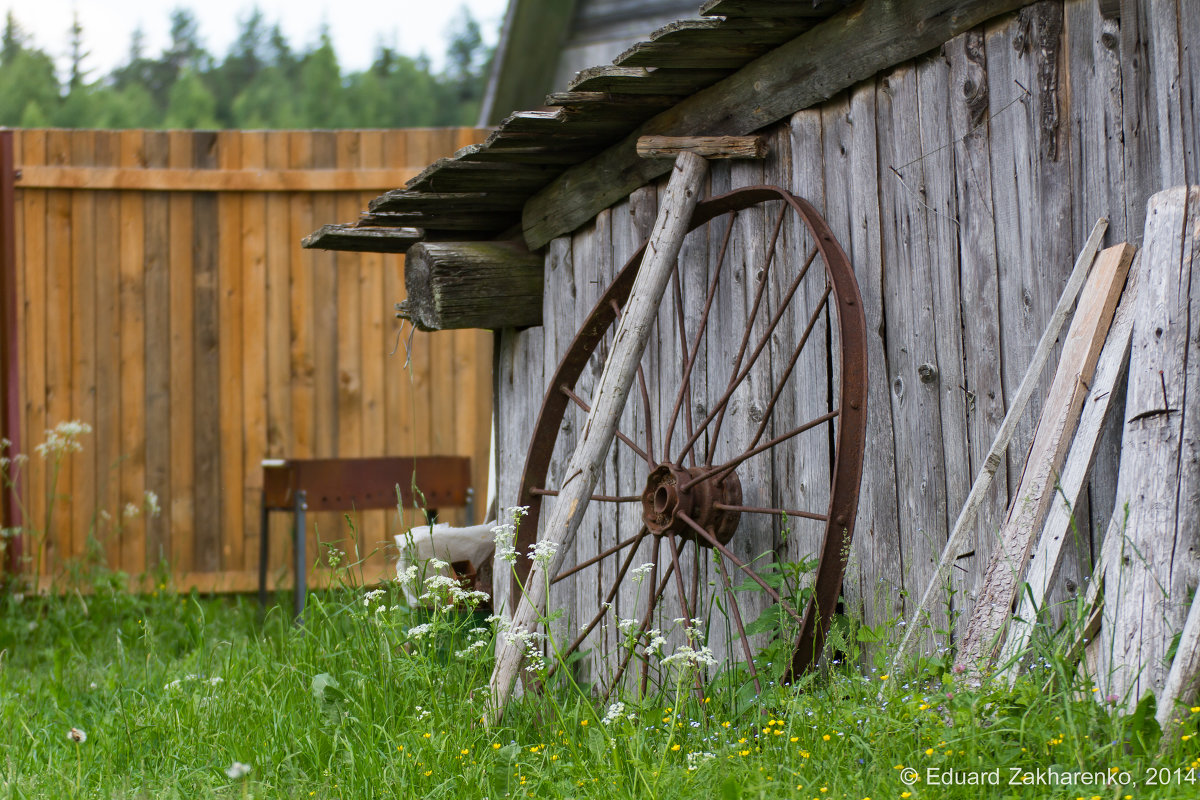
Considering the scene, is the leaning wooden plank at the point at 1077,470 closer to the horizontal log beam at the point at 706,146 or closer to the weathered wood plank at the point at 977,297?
the weathered wood plank at the point at 977,297

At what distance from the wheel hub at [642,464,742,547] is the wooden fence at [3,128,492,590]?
362 cm

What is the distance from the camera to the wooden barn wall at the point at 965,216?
95.1 inches

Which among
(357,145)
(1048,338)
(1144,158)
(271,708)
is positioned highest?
(357,145)

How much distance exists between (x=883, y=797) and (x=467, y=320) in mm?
2853

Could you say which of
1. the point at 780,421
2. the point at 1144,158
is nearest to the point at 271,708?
the point at 780,421

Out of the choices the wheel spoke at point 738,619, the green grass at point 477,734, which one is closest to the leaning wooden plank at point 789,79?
the wheel spoke at point 738,619

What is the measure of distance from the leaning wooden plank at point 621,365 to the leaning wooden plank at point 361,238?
5.43ft

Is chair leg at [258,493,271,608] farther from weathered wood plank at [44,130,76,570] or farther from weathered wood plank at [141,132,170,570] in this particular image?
weathered wood plank at [44,130,76,570]

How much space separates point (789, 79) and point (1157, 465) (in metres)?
1.57

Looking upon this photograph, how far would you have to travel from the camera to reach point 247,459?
22.4ft

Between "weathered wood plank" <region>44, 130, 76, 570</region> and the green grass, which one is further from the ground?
"weathered wood plank" <region>44, 130, 76, 570</region>

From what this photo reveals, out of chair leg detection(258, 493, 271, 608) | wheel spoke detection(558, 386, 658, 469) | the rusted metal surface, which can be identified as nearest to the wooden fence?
chair leg detection(258, 493, 271, 608)

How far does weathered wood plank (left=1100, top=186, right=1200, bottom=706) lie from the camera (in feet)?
7.07

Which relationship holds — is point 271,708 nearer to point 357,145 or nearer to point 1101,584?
point 1101,584
